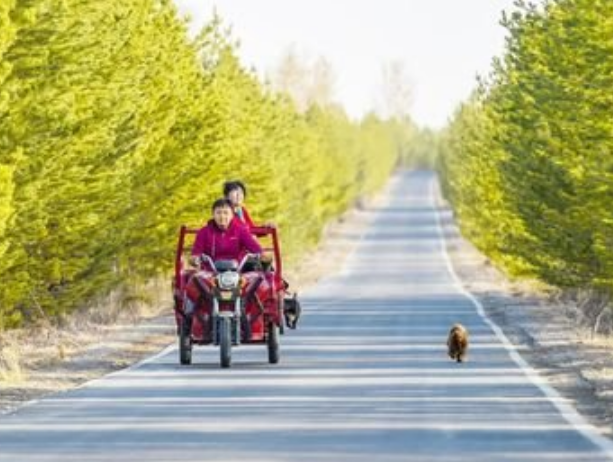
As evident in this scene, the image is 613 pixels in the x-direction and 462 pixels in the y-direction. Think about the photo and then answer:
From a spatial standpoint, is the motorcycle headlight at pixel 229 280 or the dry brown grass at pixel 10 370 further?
the motorcycle headlight at pixel 229 280

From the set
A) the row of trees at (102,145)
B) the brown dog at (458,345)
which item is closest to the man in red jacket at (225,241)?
the row of trees at (102,145)

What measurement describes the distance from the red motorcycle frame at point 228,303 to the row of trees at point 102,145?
98.2 inches

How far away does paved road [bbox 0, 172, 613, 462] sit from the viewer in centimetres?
1596

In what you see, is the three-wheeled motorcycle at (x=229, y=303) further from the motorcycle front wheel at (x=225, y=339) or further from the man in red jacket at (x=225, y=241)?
the man in red jacket at (x=225, y=241)

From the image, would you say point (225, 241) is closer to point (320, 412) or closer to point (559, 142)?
point (320, 412)

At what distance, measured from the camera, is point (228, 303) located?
26312 mm

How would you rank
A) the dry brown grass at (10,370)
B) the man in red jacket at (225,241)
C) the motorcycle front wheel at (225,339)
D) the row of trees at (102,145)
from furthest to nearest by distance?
the row of trees at (102,145), the man in red jacket at (225,241), the motorcycle front wheel at (225,339), the dry brown grass at (10,370)

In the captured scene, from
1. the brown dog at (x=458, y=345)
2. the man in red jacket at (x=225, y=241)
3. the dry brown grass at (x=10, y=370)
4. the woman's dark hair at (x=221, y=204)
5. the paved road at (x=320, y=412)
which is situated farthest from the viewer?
the brown dog at (x=458, y=345)

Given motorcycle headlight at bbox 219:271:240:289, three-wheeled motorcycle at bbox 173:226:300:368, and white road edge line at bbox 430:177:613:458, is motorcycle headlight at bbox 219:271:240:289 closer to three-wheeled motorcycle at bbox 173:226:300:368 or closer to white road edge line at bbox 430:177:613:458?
three-wheeled motorcycle at bbox 173:226:300:368

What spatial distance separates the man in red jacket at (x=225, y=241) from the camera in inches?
1053

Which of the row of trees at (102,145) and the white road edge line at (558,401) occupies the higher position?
the row of trees at (102,145)

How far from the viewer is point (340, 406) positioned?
20.2 metres

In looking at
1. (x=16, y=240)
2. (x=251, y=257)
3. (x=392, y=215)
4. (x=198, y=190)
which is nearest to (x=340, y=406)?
(x=251, y=257)

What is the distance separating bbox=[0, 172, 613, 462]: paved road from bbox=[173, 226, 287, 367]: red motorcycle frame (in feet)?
1.26
